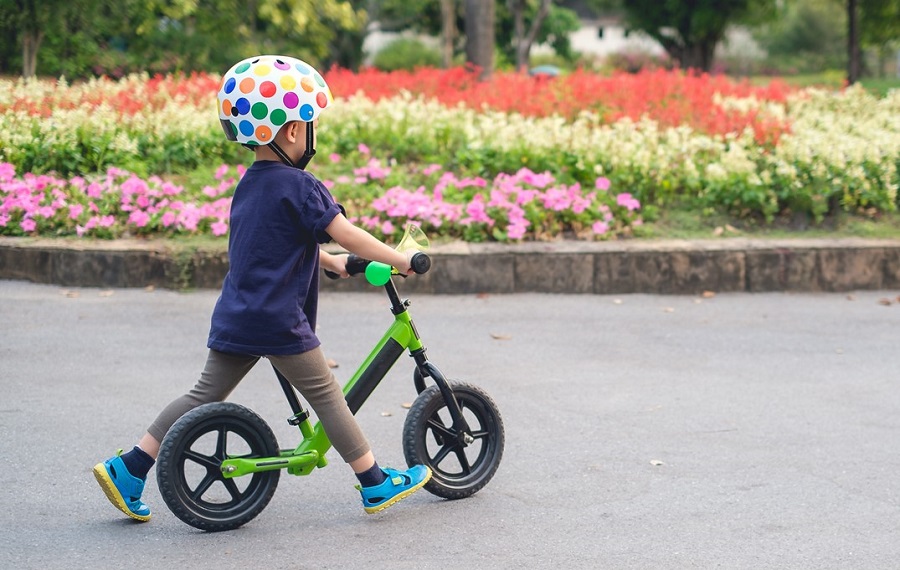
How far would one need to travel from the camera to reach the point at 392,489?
418 cm

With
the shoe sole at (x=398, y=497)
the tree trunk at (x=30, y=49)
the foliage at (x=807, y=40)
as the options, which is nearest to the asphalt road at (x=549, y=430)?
the shoe sole at (x=398, y=497)

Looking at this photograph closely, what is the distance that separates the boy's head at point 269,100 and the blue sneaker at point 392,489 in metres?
1.18

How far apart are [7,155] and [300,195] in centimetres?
619

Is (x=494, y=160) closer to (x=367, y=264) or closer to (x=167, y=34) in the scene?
(x=367, y=264)

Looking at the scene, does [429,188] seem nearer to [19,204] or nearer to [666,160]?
[666,160]

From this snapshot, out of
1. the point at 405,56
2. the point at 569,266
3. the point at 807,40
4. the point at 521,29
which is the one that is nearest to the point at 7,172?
the point at 569,266

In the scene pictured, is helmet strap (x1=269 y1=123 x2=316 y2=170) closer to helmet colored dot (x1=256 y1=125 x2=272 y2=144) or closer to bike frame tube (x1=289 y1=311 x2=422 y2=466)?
helmet colored dot (x1=256 y1=125 x2=272 y2=144)

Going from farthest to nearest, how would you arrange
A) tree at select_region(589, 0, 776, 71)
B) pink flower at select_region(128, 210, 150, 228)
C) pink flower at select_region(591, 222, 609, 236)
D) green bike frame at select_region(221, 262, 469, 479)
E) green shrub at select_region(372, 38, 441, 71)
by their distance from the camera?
green shrub at select_region(372, 38, 441, 71)
tree at select_region(589, 0, 776, 71)
pink flower at select_region(591, 222, 609, 236)
pink flower at select_region(128, 210, 150, 228)
green bike frame at select_region(221, 262, 469, 479)

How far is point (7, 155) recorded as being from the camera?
9.22m

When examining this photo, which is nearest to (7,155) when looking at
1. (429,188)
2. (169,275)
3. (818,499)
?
(169,275)

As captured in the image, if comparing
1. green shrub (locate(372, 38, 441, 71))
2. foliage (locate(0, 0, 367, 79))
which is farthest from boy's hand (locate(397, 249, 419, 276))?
green shrub (locate(372, 38, 441, 71))

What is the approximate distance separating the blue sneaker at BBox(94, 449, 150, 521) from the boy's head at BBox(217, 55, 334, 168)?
116 centimetres

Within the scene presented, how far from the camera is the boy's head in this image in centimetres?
374

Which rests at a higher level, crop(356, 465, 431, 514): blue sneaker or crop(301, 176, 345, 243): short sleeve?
crop(301, 176, 345, 243): short sleeve
